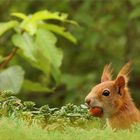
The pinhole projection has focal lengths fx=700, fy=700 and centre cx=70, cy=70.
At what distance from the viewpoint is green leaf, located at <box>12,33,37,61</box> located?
5.48 metres

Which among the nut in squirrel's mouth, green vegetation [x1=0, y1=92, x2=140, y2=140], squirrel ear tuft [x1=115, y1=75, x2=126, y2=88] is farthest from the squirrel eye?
green vegetation [x1=0, y1=92, x2=140, y2=140]

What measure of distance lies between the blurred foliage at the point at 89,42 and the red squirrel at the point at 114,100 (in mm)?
4758

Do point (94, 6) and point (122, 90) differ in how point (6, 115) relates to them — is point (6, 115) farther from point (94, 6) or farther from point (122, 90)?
point (94, 6)

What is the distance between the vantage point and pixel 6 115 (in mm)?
3473

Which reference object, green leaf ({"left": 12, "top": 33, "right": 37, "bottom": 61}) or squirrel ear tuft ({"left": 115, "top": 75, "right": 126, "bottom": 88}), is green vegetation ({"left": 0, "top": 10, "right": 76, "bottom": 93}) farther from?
squirrel ear tuft ({"left": 115, "top": 75, "right": 126, "bottom": 88})

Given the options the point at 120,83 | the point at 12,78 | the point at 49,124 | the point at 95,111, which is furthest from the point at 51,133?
the point at 12,78

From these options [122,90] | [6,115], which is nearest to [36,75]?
[122,90]

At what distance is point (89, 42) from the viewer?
9523mm

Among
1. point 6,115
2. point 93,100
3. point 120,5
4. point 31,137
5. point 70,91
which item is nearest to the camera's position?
point 31,137

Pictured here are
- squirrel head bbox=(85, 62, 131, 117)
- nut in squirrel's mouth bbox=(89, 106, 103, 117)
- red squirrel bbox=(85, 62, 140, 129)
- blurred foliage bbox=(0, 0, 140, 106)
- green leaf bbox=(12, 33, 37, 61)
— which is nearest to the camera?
nut in squirrel's mouth bbox=(89, 106, 103, 117)

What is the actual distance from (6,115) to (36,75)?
6.94 m

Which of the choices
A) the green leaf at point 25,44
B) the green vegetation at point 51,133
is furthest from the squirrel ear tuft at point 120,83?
the green vegetation at point 51,133

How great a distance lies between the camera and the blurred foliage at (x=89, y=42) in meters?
9.66

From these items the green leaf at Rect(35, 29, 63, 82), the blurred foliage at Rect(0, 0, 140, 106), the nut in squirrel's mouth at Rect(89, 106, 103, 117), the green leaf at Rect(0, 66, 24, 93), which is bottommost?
the nut in squirrel's mouth at Rect(89, 106, 103, 117)
